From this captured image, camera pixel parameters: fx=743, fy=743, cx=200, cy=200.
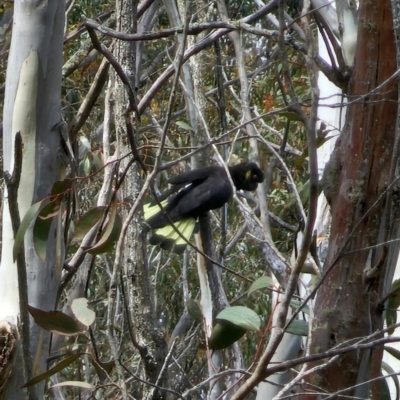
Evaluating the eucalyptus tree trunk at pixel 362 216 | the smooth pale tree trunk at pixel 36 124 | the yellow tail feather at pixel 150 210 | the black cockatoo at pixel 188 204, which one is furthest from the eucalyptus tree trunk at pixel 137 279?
the yellow tail feather at pixel 150 210

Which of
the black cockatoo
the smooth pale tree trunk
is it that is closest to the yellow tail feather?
the black cockatoo

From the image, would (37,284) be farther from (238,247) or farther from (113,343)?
(238,247)

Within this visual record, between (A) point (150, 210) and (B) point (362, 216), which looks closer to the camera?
(B) point (362, 216)

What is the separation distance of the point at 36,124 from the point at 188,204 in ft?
5.87

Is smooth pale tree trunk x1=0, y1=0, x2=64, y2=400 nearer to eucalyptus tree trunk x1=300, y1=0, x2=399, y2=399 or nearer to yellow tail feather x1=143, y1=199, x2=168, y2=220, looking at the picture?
eucalyptus tree trunk x1=300, y1=0, x2=399, y2=399

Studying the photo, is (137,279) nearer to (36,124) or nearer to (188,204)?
(36,124)

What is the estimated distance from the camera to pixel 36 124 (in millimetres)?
1582

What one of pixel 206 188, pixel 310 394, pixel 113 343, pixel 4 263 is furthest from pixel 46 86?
pixel 206 188

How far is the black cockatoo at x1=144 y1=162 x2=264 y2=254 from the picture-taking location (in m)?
3.19

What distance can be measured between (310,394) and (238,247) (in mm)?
4442

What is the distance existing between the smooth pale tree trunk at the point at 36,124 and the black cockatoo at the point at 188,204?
1.51 metres

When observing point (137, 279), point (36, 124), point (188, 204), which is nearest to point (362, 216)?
point (137, 279)

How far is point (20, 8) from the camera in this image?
1607 millimetres

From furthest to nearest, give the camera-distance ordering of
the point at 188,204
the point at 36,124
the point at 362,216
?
the point at 188,204 < the point at 36,124 < the point at 362,216
